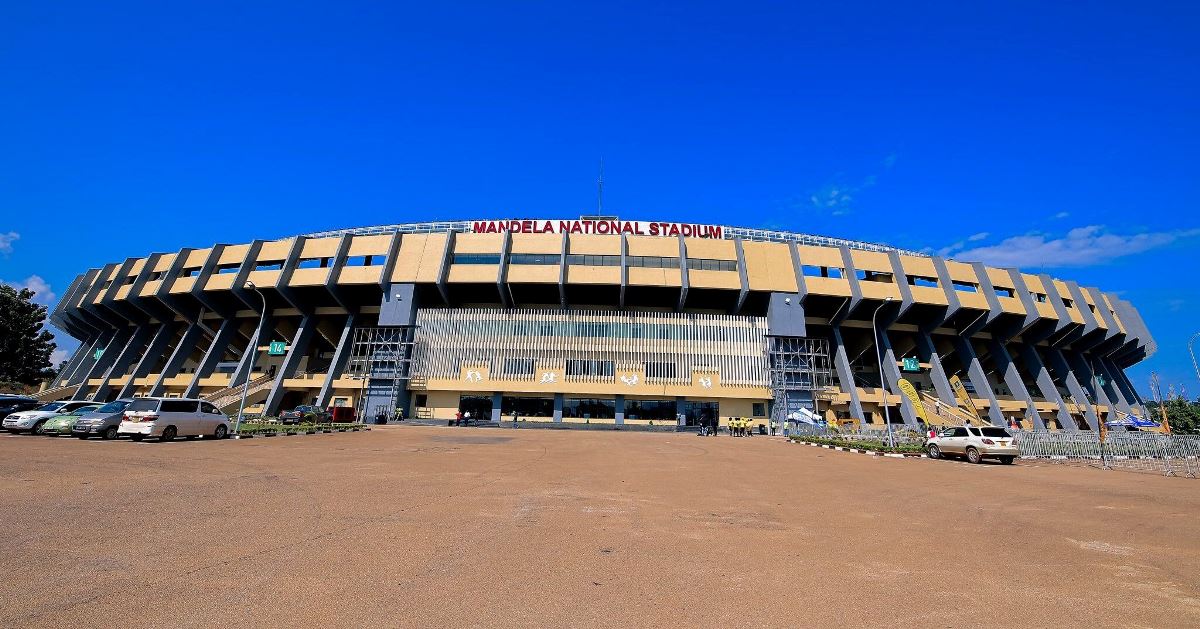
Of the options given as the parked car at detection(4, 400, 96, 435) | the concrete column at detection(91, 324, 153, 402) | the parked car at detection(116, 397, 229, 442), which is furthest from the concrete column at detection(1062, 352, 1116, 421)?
the concrete column at detection(91, 324, 153, 402)

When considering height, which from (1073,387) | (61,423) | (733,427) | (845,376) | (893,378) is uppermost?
(1073,387)

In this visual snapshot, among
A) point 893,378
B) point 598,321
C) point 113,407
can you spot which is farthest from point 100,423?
point 893,378

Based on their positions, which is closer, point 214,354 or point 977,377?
point 977,377

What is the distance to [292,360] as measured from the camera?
49438 millimetres

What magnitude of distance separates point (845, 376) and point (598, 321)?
78.0ft

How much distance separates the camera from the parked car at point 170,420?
1964 cm

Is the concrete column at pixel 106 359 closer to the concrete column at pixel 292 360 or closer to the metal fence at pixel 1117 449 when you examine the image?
the concrete column at pixel 292 360

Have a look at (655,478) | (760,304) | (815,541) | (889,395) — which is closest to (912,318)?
(889,395)

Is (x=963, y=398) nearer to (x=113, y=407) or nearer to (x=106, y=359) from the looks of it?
(x=113, y=407)

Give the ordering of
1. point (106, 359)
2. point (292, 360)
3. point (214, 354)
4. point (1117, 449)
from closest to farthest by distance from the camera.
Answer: point (1117, 449) → point (292, 360) → point (214, 354) → point (106, 359)

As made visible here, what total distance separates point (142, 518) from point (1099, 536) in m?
13.2

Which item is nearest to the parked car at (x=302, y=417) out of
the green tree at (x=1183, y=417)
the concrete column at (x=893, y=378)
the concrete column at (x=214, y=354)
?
the concrete column at (x=214, y=354)

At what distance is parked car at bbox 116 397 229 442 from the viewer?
19641 mm

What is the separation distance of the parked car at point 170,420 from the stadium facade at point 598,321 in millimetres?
24914
